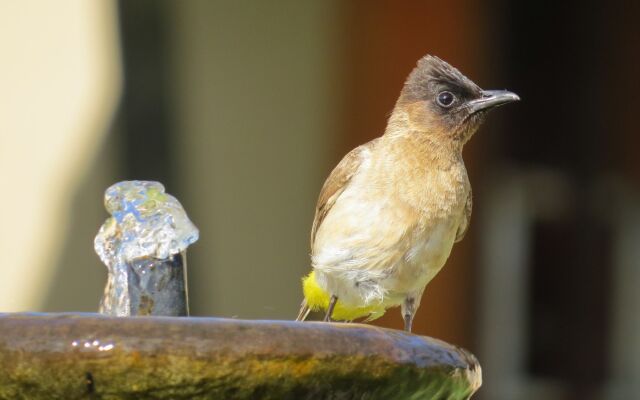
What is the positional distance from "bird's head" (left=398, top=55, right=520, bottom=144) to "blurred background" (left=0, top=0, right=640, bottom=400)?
113 inches

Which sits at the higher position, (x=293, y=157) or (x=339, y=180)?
(x=339, y=180)

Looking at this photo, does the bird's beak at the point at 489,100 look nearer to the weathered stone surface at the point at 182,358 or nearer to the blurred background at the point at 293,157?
the weathered stone surface at the point at 182,358

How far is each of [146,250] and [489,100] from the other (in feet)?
5.31

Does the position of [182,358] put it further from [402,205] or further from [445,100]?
[445,100]

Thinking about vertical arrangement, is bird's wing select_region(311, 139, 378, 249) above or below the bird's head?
below

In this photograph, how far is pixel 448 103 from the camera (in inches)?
188

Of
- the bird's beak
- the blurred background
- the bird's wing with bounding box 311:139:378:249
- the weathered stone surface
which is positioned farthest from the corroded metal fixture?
the blurred background

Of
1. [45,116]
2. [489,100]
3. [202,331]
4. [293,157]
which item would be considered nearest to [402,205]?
[489,100]

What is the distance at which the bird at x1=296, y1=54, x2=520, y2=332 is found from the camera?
4.40 metres

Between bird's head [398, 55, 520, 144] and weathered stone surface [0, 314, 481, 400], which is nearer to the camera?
weathered stone surface [0, 314, 481, 400]

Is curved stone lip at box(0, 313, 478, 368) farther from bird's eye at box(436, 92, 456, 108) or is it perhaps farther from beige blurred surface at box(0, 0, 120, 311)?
beige blurred surface at box(0, 0, 120, 311)

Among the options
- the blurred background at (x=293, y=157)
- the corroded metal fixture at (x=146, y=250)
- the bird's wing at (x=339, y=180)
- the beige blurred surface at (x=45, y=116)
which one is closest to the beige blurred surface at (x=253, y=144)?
the blurred background at (x=293, y=157)

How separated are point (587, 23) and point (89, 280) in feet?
10.6

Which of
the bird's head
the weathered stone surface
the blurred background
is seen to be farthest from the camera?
the blurred background
